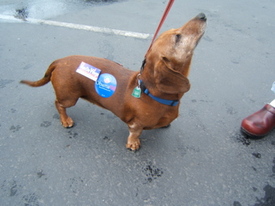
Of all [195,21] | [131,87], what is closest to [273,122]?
[195,21]

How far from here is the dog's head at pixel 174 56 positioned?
1592 mm

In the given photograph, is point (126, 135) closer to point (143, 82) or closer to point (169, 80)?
point (143, 82)

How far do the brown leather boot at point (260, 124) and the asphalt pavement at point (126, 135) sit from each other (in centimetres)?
10

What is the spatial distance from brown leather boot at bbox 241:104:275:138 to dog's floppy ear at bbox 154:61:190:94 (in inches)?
43.3

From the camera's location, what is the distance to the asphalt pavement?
190 centimetres

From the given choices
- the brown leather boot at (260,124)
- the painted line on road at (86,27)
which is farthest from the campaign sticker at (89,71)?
the painted line on road at (86,27)

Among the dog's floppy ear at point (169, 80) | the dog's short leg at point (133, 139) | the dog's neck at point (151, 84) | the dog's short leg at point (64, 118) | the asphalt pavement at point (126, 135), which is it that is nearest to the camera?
the dog's floppy ear at point (169, 80)

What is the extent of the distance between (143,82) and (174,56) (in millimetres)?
331

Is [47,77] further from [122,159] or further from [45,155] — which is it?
[122,159]

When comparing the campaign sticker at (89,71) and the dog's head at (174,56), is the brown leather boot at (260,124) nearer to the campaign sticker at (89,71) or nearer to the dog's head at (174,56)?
the dog's head at (174,56)

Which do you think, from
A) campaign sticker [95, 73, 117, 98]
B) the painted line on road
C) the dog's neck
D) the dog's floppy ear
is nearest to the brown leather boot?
the dog's neck

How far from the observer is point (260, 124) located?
7.39ft

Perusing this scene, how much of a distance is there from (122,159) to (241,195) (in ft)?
3.66

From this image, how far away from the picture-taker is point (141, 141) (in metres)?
2.31
